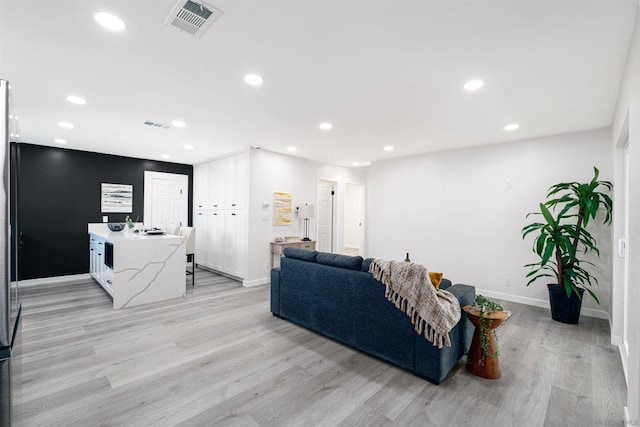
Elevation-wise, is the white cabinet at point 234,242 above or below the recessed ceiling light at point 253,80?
below

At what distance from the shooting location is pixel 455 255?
4906 mm

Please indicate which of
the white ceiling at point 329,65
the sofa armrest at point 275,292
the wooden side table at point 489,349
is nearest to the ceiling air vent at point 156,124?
the white ceiling at point 329,65

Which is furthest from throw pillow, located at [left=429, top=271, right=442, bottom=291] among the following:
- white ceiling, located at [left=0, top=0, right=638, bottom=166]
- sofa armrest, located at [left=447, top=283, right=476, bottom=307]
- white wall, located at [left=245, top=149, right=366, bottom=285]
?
white wall, located at [left=245, top=149, right=366, bottom=285]

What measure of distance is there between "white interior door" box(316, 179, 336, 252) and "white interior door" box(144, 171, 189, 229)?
10.0 feet

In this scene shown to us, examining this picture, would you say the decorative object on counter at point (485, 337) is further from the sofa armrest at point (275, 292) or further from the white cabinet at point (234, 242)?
the white cabinet at point (234, 242)

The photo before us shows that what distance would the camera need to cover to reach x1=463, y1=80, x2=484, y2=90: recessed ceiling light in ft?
8.23

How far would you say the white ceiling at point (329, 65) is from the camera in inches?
67.2

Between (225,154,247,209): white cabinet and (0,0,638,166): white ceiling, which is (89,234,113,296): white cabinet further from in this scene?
(225,154,247,209): white cabinet

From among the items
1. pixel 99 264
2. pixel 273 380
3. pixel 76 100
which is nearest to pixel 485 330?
pixel 273 380

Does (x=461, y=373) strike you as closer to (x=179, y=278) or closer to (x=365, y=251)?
(x=179, y=278)

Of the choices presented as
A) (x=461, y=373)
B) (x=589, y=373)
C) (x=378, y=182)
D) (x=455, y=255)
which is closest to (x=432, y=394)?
(x=461, y=373)

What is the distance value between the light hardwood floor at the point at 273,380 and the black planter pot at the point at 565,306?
13cm

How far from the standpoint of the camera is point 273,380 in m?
2.23

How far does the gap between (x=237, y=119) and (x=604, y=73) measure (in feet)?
11.4
